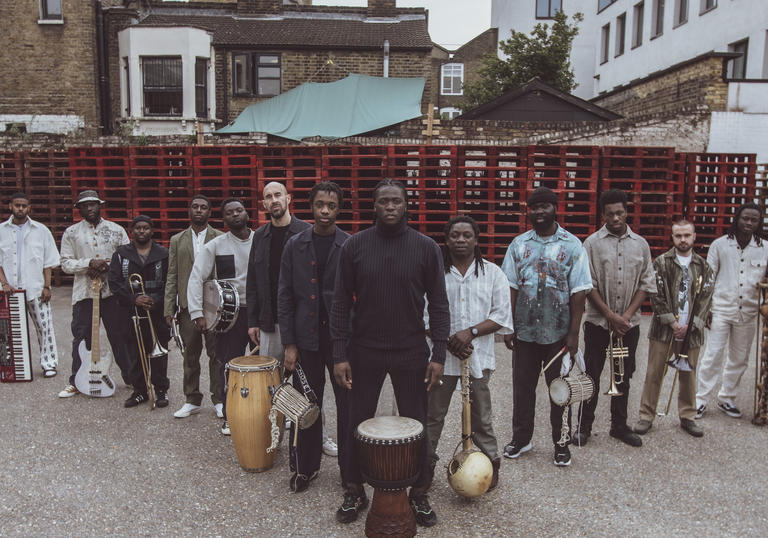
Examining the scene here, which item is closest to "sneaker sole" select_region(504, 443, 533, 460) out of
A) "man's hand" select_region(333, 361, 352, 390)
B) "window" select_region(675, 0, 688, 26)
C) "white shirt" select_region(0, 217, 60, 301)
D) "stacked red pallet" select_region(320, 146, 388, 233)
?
"man's hand" select_region(333, 361, 352, 390)

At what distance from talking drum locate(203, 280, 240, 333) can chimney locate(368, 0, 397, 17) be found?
22119 mm

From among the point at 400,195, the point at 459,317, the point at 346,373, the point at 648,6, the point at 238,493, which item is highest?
the point at 648,6

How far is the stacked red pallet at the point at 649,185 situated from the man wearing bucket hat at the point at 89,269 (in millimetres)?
7852

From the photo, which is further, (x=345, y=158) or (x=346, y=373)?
(x=345, y=158)

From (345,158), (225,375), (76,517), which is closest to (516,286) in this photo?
(225,375)

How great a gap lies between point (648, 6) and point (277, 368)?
27.5 meters

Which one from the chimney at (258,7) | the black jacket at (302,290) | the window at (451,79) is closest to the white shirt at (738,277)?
the black jacket at (302,290)

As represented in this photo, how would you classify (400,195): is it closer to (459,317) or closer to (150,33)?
(459,317)

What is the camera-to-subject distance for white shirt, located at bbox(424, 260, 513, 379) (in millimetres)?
4125

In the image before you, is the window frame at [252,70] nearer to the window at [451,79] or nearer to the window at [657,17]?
the window at [657,17]

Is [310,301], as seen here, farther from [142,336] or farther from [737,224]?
[737,224]

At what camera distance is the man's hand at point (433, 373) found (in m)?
3.75

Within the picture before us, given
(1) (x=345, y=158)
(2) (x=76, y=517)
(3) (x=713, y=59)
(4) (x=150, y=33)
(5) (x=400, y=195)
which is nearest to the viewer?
(5) (x=400, y=195)

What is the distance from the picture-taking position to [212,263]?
17.0ft
